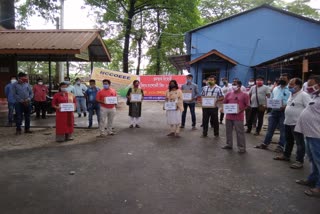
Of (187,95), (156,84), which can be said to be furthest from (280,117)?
(156,84)

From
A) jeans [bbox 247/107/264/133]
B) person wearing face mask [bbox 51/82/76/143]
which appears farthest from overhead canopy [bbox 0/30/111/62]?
jeans [bbox 247/107/264/133]

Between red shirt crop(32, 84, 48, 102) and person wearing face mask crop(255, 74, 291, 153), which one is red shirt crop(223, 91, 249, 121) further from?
red shirt crop(32, 84, 48, 102)

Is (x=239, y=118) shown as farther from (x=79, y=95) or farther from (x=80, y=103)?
(x=80, y=103)

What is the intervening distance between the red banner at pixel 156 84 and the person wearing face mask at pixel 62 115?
10.1 meters

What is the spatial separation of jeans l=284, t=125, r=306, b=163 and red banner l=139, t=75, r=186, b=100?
1198 cm

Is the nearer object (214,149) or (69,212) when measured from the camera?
(69,212)

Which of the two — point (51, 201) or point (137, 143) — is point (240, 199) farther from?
point (137, 143)

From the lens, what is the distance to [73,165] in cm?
562

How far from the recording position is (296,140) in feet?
17.7

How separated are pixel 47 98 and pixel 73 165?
7922mm

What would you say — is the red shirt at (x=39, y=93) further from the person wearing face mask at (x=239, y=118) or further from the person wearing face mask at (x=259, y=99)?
the person wearing face mask at (x=259, y=99)

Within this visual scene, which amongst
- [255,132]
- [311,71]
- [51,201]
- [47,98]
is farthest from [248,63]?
[51,201]

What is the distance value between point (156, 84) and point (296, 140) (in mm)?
12900

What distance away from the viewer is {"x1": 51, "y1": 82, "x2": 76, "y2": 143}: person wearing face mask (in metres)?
7.69
